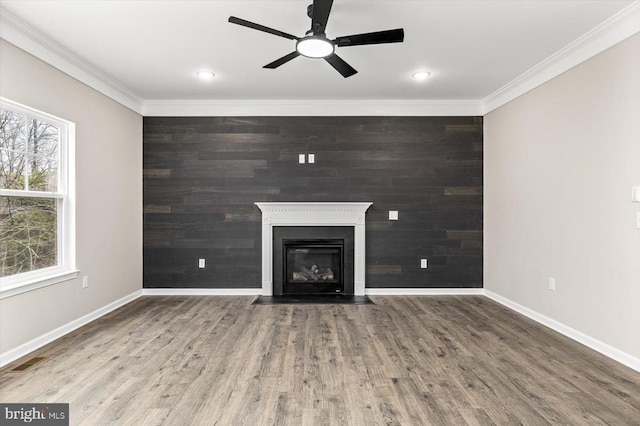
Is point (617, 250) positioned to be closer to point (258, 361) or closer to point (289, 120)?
point (258, 361)

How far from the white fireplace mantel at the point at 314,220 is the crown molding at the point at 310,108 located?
4.22 feet

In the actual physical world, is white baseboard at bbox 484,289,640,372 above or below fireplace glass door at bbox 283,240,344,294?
below

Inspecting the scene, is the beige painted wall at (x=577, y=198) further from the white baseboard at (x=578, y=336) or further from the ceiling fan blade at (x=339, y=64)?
the ceiling fan blade at (x=339, y=64)

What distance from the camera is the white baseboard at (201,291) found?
5215 mm

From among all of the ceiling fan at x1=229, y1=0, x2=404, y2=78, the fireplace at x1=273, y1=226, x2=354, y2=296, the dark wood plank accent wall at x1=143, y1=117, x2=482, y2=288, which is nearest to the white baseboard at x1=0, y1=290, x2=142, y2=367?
the dark wood plank accent wall at x1=143, y1=117, x2=482, y2=288

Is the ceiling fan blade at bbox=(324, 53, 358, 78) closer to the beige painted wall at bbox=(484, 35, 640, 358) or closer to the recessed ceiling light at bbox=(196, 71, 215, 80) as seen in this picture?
the recessed ceiling light at bbox=(196, 71, 215, 80)

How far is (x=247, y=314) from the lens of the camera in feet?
14.0

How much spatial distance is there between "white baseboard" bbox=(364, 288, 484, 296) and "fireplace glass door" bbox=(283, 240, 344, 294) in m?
0.49

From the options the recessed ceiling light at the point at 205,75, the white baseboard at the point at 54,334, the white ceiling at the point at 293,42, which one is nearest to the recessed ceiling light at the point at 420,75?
the white ceiling at the point at 293,42

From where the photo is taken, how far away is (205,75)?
4180 millimetres

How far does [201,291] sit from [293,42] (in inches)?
136

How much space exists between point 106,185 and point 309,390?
133 inches

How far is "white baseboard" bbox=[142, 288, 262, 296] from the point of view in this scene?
5215 millimetres

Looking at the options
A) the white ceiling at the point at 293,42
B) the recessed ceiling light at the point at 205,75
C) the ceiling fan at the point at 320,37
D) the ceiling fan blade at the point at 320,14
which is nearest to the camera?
the ceiling fan blade at the point at 320,14
